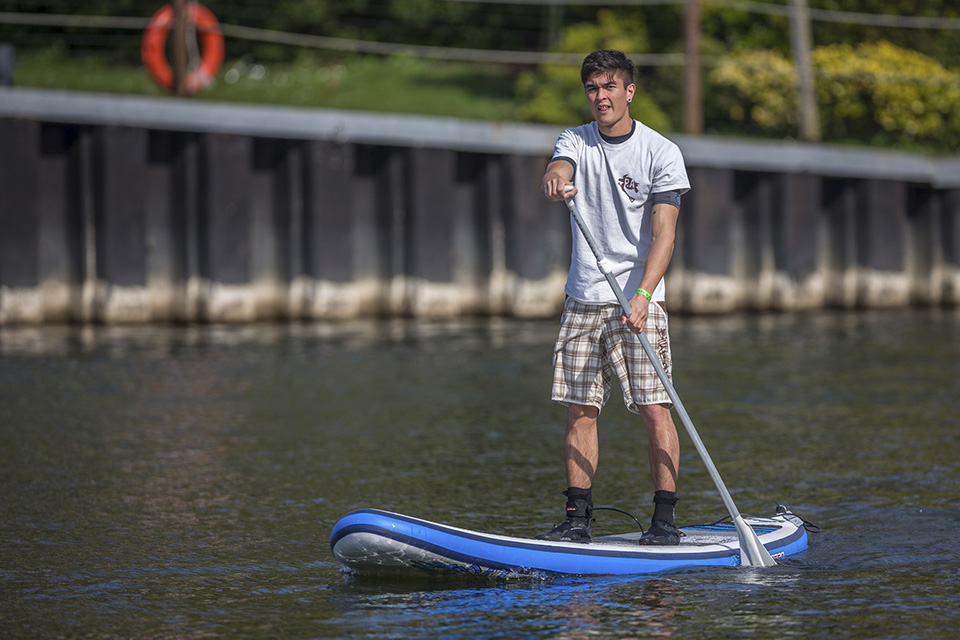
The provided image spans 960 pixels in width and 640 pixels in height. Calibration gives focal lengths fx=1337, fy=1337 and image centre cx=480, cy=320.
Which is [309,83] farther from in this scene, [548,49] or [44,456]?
[44,456]

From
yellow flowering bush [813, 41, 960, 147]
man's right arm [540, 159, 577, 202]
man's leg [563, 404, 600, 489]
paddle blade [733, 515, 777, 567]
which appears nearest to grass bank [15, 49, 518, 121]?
yellow flowering bush [813, 41, 960, 147]

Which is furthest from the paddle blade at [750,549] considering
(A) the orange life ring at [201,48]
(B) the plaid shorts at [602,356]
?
(A) the orange life ring at [201,48]

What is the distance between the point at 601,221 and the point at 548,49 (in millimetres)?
19899

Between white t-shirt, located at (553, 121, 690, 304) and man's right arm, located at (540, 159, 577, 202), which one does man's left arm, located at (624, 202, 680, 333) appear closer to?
white t-shirt, located at (553, 121, 690, 304)

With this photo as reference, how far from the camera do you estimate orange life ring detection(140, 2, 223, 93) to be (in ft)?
57.8

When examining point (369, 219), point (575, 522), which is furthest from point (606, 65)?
point (369, 219)

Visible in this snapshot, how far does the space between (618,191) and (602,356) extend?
71 cm

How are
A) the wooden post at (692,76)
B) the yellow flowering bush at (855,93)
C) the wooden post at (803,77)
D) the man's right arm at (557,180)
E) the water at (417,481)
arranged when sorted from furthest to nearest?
the yellow flowering bush at (855,93), the wooden post at (803,77), the wooden post at (692,76), the man's right arm at (557,180), the water at (417,481)

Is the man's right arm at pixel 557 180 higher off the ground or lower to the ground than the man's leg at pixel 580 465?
higher

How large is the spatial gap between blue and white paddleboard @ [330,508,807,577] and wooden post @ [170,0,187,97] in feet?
41.6

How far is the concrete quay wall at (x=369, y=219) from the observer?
621 inches

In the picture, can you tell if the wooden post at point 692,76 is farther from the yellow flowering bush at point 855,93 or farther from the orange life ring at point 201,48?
the orange life ring at point 201,48

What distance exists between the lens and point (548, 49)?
82.0ft

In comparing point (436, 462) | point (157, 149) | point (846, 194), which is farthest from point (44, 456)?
point (846, 194)
